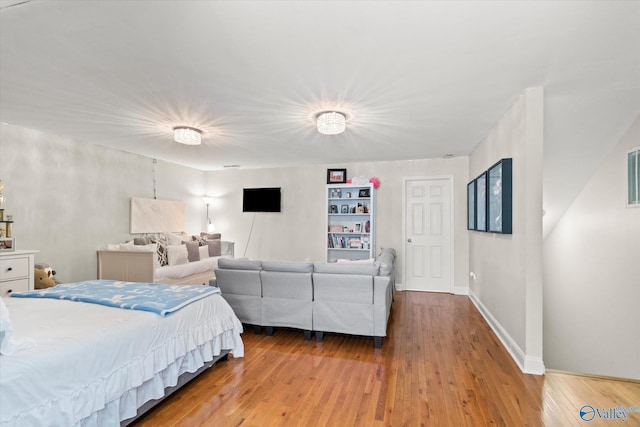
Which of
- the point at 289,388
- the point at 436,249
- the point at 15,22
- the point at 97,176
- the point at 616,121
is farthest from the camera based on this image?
the point at 436,249

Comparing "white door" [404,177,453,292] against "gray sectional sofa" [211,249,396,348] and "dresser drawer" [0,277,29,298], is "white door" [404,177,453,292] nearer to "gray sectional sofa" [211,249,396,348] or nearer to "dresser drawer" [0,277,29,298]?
"gray sectional sofa" [211,249,396,348]

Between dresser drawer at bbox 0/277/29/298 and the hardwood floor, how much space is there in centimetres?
251

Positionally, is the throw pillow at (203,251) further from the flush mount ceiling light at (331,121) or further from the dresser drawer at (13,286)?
the flush mount ceiling light at (331,121)

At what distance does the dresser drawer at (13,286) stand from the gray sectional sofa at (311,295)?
2.11 meters

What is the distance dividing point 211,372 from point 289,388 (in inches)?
28.6

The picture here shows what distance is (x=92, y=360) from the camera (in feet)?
5.27

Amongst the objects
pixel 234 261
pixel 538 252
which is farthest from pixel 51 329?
pixel 538 252

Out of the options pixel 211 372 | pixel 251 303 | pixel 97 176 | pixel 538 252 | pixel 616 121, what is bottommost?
pixel 211 372

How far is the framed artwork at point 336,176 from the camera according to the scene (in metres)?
6.00

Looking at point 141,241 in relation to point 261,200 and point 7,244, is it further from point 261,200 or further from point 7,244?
point 261,200

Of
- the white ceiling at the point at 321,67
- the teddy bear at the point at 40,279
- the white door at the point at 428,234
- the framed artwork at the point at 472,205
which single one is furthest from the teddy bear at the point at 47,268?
the framed artwork at the point at 472,205

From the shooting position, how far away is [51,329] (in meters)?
1.68

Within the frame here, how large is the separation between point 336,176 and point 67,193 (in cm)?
427

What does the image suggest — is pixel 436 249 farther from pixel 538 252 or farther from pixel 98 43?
pixel 98 43
